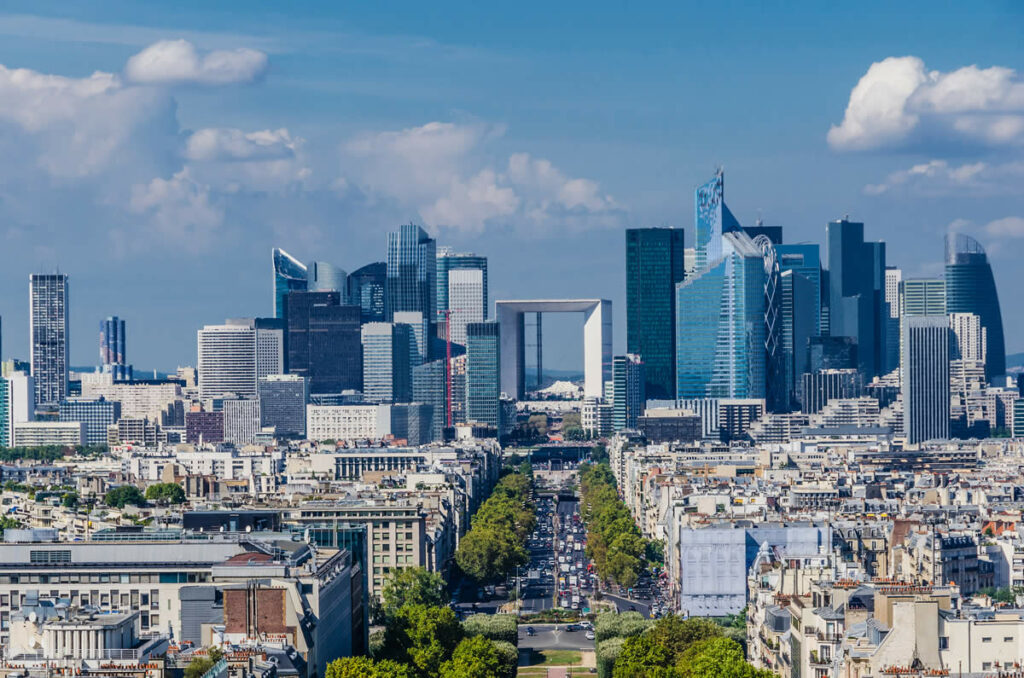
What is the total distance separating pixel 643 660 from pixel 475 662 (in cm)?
675

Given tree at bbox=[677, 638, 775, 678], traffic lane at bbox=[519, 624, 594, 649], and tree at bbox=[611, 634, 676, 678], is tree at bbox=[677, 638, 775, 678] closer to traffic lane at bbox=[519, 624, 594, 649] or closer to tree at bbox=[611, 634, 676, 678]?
tree at bbox=[611, 634, 676, 678]

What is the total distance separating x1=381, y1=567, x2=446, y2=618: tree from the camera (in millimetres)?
116875

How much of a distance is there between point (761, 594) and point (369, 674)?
2451 cm

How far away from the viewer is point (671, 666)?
299 ft

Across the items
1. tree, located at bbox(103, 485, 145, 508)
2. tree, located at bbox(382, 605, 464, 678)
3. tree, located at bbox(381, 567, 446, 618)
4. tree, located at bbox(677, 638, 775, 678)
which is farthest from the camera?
tree, located at bbox(103, 485, 145, 508)

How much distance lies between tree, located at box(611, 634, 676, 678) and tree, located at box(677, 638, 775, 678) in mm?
730

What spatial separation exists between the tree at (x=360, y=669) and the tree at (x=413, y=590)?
34.0 m

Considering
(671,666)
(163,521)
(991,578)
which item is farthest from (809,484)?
(671,666)

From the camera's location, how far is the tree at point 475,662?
90312mm

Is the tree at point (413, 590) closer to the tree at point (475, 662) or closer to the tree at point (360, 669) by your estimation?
the tree at point (475, 662)

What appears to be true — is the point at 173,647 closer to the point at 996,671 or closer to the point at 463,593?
the point at 996,671

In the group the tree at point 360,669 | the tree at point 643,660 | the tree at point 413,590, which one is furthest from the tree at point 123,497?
the tree at point 360,669

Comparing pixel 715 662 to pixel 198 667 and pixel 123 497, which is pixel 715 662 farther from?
pixel 123 497

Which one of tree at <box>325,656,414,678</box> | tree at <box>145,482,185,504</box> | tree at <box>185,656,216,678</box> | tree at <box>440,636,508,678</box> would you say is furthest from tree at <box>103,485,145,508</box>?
tree at <box>185,656,216,678</box>
